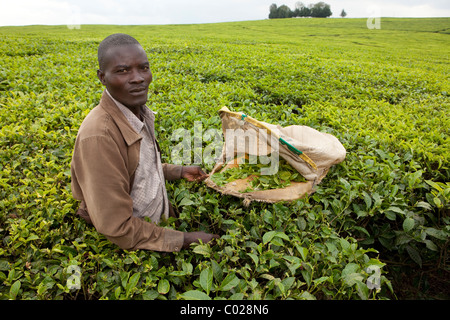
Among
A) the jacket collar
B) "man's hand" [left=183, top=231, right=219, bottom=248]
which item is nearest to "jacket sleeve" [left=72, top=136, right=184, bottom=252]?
the jacket collar

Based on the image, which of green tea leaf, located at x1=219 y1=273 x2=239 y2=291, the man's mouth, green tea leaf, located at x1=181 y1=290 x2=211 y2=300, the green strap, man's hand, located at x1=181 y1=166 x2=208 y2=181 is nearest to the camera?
green tea leaf, located at x1=181 y1=290 x2=211 y2=300

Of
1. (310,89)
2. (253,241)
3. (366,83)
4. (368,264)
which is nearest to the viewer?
(368,264)

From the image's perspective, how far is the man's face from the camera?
1.68 m

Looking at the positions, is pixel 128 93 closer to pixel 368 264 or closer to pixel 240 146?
pixel 240 146

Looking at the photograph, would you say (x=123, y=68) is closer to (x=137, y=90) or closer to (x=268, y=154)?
(x=137, y=90)

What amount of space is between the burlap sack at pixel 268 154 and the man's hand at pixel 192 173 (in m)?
0.10

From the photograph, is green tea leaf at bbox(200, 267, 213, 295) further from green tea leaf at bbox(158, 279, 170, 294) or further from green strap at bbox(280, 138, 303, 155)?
green strap at bbox(280, 138, 303, 155)

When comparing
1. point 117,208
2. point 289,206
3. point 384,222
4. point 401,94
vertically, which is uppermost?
point 401,94

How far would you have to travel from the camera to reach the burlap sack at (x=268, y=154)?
7.50ft

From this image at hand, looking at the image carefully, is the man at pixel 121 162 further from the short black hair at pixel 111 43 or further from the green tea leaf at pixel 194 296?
the green tea leaf at pixel 194 296

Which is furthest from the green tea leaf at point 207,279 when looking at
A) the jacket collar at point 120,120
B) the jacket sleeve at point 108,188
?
the jacket collar at point 120,120
